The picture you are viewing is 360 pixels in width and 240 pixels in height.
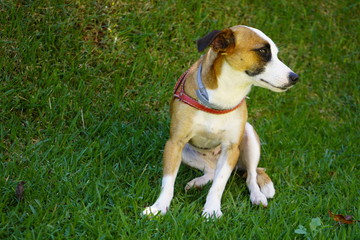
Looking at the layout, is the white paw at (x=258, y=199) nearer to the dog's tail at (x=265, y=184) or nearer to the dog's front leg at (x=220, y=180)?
the dog's tail at (x=265, y=184)

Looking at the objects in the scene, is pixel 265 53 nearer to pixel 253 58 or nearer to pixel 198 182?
pixel 253 58

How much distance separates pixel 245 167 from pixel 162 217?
1.19 m

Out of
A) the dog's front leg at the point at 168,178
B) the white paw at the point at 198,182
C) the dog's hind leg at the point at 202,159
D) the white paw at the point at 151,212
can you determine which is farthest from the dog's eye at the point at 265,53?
the white paw at the point at 151,212

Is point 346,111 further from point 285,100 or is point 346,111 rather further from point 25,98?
point 25,98

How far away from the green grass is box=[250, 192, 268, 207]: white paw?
2.1 inches

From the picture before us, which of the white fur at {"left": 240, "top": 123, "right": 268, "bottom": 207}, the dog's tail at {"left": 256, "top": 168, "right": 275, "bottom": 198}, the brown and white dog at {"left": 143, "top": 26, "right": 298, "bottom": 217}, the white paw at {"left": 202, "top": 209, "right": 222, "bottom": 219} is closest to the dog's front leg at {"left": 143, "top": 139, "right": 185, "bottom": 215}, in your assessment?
the brown and white dog at {"left": 143, "top": 26, "right": 298, "bottom": 217}

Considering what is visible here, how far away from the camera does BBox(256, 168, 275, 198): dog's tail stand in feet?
12.8

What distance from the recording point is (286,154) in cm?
480

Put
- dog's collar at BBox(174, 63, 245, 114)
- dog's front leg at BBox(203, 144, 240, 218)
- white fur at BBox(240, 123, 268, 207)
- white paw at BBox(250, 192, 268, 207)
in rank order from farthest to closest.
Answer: white fur at BBox(240, 123, 268, 207) → white paw at BBox(250, 192, 268, 207) → dog's collar at BBox(174, 63, 245, 114) → dog's front leg at BBox(203, 144, 240, 218)

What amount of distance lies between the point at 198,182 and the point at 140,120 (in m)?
1.05

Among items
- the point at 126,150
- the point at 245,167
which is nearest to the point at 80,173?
the point at 126,150

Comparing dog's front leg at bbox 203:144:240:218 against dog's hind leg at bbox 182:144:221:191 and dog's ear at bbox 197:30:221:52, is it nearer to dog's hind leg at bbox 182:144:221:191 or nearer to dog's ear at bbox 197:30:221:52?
dog's hind leg at bbox 182:144:221:191

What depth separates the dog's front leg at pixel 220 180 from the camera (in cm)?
345

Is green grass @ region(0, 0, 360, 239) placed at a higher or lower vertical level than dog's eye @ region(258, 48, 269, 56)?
lower
